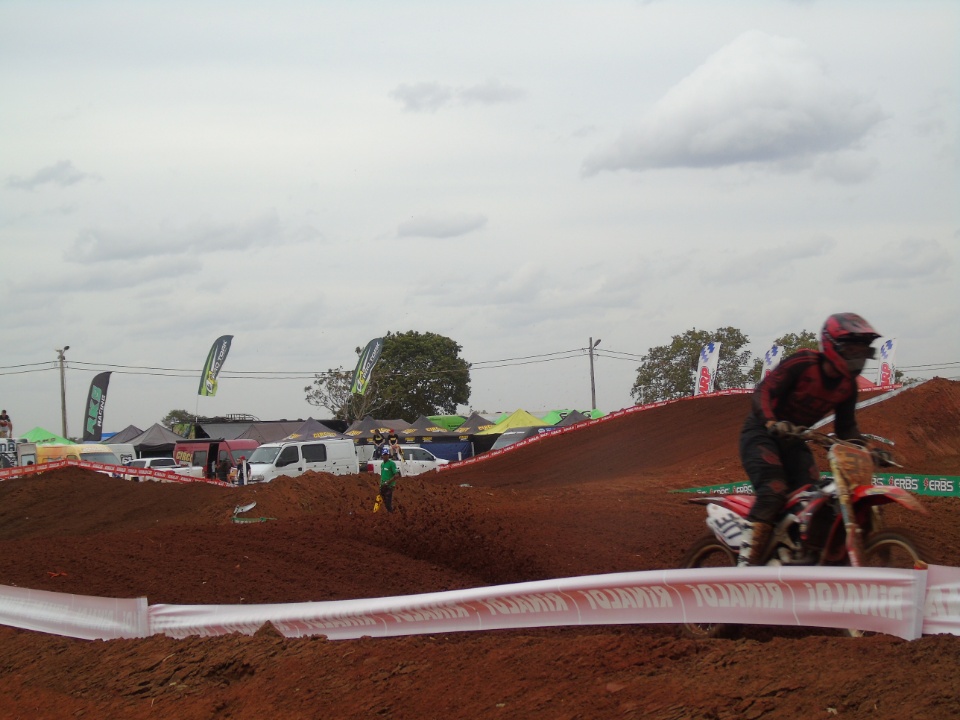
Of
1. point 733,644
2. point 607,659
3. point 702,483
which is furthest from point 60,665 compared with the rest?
point 702,483

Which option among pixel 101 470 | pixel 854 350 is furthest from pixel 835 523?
pixel 101 470

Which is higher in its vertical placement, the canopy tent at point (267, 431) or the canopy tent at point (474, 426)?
the canopy tent at point (267, 431)

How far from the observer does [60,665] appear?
684cm

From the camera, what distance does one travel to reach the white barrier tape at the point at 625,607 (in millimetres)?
4637

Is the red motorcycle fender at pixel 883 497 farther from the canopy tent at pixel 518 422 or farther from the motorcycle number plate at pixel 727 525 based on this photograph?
the canopy tent at pixel 518 422

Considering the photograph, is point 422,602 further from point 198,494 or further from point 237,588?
point 198,494

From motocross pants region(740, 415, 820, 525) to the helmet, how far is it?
1.99ft

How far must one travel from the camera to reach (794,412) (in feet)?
19.3

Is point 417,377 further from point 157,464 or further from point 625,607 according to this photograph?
point 625,607

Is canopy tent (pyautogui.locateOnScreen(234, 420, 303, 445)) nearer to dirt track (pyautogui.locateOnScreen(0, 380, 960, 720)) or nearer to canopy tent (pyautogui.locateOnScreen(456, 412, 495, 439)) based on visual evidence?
canopy tent (pyautogui.locateOnScreen(456, 412, 495, 439))

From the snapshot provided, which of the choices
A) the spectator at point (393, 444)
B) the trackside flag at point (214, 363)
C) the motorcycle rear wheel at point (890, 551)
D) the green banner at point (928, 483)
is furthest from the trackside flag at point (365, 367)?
the motorcycle rear wheel at point (890, 551)

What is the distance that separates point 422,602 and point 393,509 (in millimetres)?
11865

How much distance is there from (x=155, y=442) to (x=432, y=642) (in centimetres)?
4661

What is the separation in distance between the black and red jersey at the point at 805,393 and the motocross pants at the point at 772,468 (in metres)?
0.15
